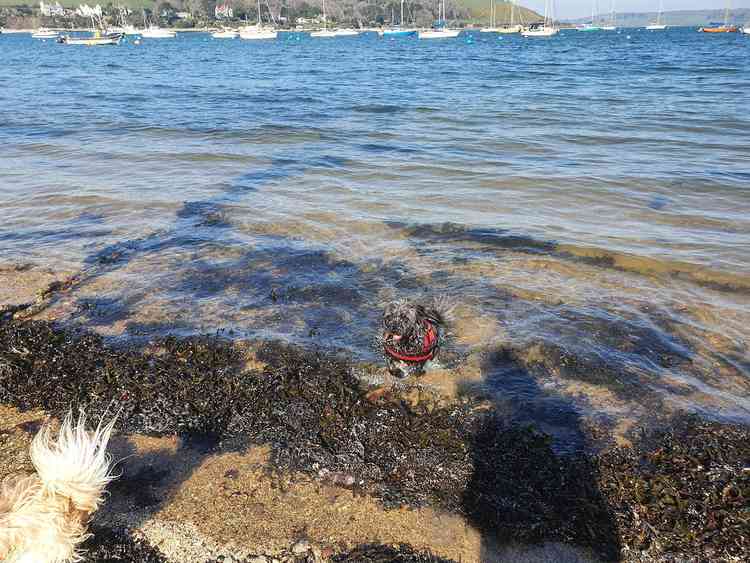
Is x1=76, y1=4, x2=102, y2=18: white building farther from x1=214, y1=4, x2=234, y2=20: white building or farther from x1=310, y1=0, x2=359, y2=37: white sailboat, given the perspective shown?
x1=310, y1=0, x2=359, y2=37: white sailboat

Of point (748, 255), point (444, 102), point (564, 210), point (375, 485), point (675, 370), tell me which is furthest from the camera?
point (444, 102)

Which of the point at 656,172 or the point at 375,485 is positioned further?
the point at 656,172

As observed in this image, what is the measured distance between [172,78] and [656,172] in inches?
1308

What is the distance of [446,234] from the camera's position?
8062mm

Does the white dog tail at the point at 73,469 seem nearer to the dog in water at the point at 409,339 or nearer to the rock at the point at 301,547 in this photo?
the rock at the point at 301,547

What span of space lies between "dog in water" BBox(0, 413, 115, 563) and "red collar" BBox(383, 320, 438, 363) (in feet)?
7.59

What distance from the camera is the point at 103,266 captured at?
22.0 ft

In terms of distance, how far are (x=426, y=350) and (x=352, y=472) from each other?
4.87 ft

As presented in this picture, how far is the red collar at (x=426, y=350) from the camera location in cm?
447

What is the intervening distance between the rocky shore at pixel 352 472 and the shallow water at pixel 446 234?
564 mm

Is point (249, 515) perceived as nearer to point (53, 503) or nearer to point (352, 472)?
point (352, 472)

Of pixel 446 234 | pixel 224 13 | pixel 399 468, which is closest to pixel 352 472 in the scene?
pixel 399 468

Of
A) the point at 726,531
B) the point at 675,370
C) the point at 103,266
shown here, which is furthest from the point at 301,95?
the point at 726,531

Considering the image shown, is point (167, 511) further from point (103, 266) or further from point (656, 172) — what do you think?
point (656, 172)
